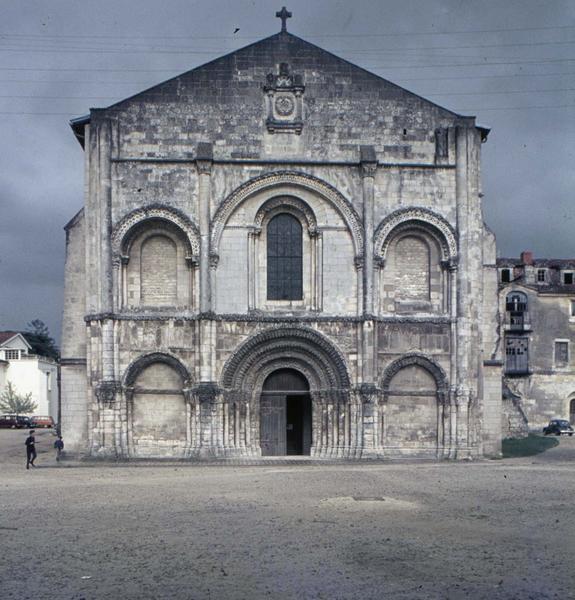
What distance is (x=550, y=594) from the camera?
11.0 m

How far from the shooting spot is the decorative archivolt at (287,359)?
2922 centimetres

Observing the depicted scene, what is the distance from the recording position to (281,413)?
30156 millimetres

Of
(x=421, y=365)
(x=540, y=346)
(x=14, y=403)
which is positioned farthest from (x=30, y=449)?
(x=14, y=403)

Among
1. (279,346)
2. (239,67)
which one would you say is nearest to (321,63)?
(239,67)

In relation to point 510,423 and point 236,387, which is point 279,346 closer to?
point 236,387

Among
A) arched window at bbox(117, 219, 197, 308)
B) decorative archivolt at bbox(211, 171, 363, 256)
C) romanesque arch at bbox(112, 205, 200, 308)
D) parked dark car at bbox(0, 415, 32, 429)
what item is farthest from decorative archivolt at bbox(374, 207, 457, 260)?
parked dark car at bbox(0, 415, 32, 429)

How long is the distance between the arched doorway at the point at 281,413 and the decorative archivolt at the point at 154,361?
9.24 ft

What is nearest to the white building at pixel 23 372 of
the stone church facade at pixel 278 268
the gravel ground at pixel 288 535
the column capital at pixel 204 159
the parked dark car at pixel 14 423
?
the parked dark car at pixel 14 423

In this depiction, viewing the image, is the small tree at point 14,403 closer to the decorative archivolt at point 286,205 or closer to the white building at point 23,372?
the white building at point 23,372

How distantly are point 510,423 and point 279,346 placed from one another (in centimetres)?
1869

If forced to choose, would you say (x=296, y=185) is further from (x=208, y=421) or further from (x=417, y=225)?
(x=208, y=421)

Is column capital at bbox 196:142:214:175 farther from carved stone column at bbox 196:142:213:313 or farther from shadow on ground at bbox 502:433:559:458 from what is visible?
shadow on ground at bbox 502:433:559:458

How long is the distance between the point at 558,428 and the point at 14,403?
4734 cm

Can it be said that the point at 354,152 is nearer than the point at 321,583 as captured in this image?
No
